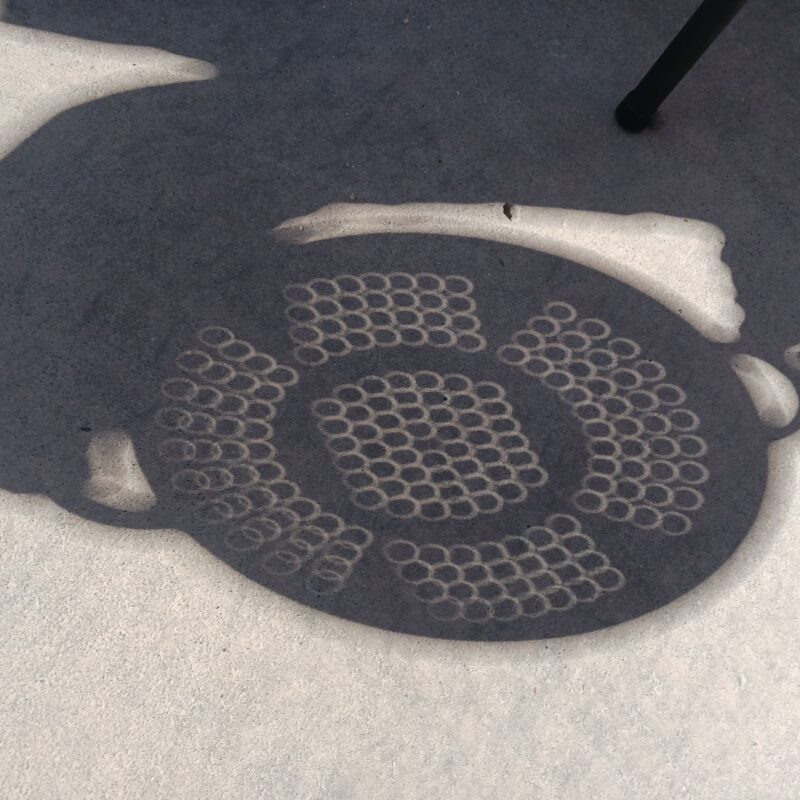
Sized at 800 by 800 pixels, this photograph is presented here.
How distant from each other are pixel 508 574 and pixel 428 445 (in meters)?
0.55

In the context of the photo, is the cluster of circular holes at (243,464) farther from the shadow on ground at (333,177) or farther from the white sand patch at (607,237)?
the white sand patch at (607,237)

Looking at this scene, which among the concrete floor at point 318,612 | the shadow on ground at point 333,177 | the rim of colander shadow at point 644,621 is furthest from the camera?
the shadow on ground at point 333,177

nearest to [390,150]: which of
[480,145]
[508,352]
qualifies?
[480,145]

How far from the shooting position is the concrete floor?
9.48 feet

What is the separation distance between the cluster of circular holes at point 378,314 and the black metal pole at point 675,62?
4.35ft

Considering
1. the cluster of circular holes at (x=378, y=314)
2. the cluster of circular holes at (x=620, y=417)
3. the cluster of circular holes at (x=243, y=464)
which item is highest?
the cluster of circular holes at (x=620, y=417)

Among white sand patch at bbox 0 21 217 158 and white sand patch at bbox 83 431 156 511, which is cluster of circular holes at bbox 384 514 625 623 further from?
white sand patch at bbox 0 21 217 158

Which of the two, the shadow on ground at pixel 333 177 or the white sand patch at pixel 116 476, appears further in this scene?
the shadow on ground at pixel 333 177

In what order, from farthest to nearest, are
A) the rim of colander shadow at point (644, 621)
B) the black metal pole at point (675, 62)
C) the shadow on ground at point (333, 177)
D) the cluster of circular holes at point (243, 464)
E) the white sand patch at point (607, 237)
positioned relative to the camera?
the black metal pole at point (675, 62), the white sand patch at point (607, 237), the shadow on ground at point (333, 177), the cluster of circular holes at point (243, 464), the rim of colander shadow at point (644, 621)

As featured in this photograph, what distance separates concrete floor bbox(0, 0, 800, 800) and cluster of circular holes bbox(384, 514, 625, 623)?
130 mm

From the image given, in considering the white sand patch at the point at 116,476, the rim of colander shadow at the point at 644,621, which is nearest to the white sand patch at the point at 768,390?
the rim of colander shadow at the point at 644,621

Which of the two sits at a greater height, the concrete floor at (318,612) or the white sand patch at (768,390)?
→ the white sand patch at (768,390)

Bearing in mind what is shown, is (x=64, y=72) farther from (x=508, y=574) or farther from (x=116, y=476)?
(x=508, y=574)

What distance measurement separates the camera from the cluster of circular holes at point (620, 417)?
3.46m
